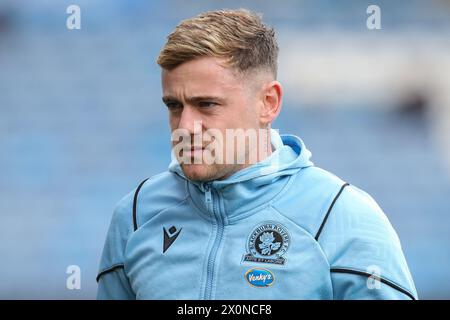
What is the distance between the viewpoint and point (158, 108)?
199 inches

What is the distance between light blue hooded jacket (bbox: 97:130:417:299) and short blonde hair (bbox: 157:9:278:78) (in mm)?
211

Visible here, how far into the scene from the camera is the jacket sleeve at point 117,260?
1.83 meters

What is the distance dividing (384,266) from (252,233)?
0.31 m

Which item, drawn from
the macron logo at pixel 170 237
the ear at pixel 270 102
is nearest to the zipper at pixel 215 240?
the macron logo at pixel 170 237

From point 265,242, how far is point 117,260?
1.35ft

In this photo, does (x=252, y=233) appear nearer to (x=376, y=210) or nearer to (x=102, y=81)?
(x=376, y=210)

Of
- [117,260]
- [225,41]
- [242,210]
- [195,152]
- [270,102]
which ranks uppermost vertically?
[225,41]

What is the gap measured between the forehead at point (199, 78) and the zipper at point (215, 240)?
0.23m

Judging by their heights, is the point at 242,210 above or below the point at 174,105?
below

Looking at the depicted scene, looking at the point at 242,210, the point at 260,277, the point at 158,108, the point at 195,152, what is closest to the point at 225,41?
the point at 195,152

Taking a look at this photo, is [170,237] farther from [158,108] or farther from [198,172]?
[158,108]

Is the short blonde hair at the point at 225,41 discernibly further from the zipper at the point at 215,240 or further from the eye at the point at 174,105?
the zipper at the point at 215,240

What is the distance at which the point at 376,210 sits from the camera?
5.55 ft
